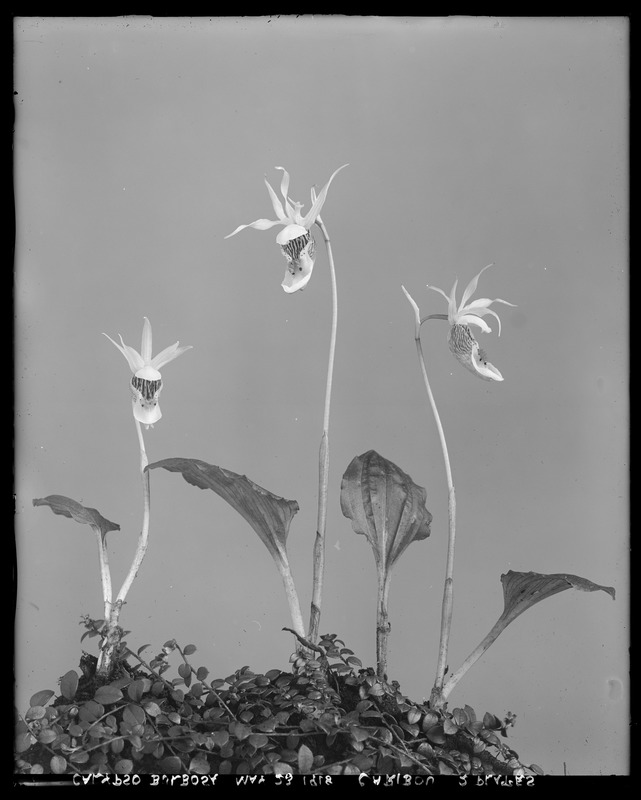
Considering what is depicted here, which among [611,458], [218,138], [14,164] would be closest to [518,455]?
[611,458]

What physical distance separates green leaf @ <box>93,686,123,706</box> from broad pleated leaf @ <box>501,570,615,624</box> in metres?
0.71

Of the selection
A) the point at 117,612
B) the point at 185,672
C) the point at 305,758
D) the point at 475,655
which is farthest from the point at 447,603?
the point at 117,612

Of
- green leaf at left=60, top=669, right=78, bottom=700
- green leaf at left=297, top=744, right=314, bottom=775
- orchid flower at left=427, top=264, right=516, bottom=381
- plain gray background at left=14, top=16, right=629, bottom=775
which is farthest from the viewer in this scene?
plain gray background at left=14, top=16, right=629, bottom=775

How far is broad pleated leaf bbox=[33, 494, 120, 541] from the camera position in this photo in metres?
1.47

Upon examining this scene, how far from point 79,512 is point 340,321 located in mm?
680

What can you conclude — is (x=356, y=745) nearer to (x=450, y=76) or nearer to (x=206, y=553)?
(x=206, y=553)

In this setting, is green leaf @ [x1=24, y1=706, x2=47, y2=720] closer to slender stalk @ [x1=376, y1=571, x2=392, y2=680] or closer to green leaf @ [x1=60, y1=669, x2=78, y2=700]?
green leaf @ [x1=60, y1=669, x2=78, y2=700]

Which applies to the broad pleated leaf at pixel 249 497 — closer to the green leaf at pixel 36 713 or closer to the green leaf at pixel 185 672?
the green leaf at pixel 185 672

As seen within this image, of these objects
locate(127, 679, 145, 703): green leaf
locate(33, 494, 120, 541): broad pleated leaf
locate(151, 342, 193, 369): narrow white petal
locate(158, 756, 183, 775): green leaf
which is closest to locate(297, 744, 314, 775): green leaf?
locate(158, 756, 183, 775): green leaf

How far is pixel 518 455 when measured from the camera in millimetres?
1729

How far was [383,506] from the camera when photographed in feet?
5.01

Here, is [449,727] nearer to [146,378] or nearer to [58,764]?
[58,764]

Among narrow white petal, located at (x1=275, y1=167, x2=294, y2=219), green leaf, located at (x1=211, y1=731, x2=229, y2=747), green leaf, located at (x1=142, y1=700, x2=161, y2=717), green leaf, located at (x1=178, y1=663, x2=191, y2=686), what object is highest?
narrow white petal, located at (x1=275, y1=167, x2=294, y2=219)

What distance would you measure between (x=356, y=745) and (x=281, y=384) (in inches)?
29.8
